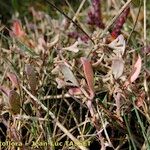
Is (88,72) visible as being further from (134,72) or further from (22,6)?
(22,6)

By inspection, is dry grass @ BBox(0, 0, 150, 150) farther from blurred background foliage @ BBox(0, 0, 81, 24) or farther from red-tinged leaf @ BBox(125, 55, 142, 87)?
blurred background foliage @ BBox(0, 0, 81, 24)

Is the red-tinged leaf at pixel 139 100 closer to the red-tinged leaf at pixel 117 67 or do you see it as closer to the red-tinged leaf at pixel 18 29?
the red-tinged leaf at pixel 117 67

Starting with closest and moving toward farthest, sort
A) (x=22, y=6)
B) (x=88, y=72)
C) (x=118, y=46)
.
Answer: (x=88, y=72)
(x=118, y=46)
(x=22, y=6)

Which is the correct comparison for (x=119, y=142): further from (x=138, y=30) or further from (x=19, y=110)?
(x=138, y=30)

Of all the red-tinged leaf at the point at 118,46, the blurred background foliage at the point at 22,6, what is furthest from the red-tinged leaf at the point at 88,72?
the blurred background foliage at the point at 22,6

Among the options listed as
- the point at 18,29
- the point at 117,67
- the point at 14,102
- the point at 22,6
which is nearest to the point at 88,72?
the point at 117,67

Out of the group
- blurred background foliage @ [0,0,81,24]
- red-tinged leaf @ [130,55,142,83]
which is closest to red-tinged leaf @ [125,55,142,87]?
red-tinged leaf @ [130,55,142,83]
